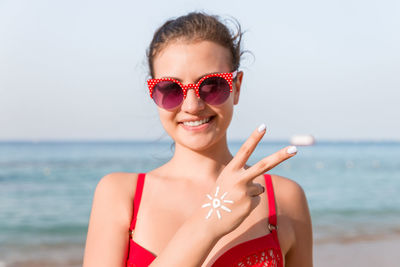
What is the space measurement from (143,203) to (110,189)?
20 centimetres

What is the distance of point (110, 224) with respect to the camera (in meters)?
2.40

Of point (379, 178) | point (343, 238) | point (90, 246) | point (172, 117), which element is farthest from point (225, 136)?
point (379, 178)

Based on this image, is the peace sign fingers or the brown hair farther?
the brown hair

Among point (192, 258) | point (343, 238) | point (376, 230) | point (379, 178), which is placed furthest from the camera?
point (379, 178)

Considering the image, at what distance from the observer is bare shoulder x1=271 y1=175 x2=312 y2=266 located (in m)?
2.64

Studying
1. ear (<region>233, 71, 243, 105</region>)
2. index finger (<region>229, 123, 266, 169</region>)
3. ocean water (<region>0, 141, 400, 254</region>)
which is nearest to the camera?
index finger (<region>229, 123, 266, 169</region>)

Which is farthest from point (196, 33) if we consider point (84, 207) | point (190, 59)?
point (84, 207)

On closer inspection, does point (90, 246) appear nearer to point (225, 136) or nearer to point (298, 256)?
point (225, 136)

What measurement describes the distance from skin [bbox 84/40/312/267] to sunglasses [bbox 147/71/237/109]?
29 mm

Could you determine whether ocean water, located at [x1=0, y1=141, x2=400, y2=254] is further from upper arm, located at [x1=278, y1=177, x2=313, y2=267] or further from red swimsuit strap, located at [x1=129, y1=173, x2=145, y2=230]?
upper arm, located at [x1=278, y1=177, x2=313, y2=267]

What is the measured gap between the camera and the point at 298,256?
2650 mm

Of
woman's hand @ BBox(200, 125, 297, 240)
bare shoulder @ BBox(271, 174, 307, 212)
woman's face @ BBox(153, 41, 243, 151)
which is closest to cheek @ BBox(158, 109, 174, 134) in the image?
woman's face @ BBox(153, 41, 243, 151)

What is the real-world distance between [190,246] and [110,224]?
0.64 meters

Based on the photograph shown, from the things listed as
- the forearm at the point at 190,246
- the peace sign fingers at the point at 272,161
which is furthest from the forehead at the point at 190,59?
the forearm at the point at 190,246
